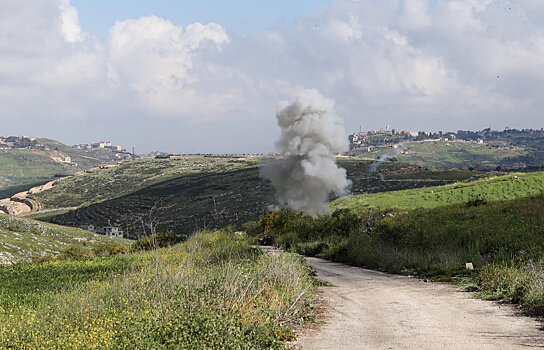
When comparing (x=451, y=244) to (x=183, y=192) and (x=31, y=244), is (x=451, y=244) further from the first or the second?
(x=183, y=192)

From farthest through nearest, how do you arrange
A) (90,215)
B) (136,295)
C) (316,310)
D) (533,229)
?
(90,215)
(533,229)
(316,310)
(136,295)

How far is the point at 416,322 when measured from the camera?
33.2 feet

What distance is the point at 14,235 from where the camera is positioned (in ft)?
170

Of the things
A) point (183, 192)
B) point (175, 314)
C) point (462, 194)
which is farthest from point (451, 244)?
point (183, 192)

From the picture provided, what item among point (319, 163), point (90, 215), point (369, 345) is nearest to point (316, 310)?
point (369, 345)

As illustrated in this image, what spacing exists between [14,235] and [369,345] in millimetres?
51878

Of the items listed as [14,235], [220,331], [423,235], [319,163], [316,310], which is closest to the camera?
[220,331]

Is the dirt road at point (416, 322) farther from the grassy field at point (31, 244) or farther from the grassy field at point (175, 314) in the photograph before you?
the grassy field at point (31, 244)

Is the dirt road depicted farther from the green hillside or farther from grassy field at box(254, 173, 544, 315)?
the green hillside

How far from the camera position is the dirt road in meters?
8.51

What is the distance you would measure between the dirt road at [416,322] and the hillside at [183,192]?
50341mm

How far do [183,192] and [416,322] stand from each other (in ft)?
434

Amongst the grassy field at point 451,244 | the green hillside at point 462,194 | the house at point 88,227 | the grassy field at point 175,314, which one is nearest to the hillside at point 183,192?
the house at point 88,227

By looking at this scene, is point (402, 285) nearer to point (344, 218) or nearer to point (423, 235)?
point (423, 235)
